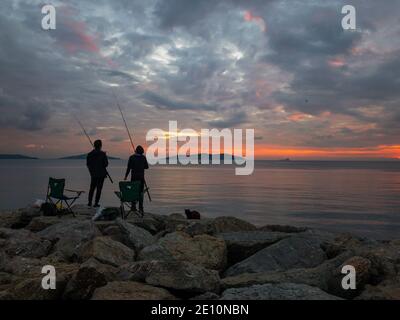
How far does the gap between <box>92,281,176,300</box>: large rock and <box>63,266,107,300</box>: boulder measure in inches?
6.0

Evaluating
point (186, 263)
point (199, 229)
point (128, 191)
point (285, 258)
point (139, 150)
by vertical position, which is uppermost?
point (139, 150)

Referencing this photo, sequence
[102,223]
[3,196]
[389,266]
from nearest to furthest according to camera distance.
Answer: [389,266]
[102,223]
[3,196]

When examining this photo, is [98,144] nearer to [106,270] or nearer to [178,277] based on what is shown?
[106,270]

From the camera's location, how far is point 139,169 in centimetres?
1326

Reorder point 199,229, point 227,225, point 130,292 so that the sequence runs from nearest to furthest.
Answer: point 130,292 < point 199,229 < point 227,225

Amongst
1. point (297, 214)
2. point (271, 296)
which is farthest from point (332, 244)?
point (297, 214)

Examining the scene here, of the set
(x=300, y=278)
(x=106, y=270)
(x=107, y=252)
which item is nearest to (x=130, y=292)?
(x=106, y=270)

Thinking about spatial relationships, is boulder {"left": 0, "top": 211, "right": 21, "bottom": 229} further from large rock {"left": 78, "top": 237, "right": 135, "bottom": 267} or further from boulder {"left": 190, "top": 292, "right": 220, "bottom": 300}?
boulder {"left": 190, "top": 292, "right": 220, "bottom": 300}

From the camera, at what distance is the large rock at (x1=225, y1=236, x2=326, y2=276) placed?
7324 mm

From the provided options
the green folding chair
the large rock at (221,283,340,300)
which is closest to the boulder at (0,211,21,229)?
the green folding chair

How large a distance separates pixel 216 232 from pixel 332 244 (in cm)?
297

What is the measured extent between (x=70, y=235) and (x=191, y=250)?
327 cm

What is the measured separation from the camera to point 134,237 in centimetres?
898
